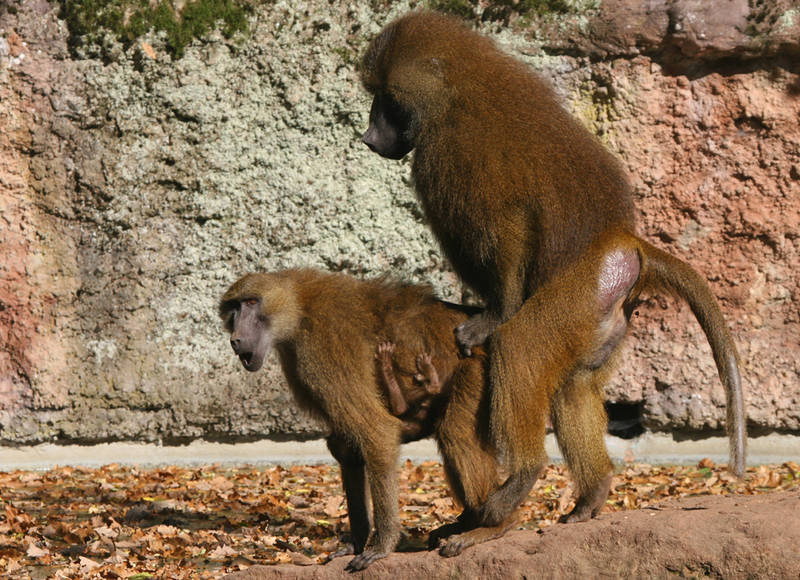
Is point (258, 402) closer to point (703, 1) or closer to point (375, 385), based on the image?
point (375, 385)

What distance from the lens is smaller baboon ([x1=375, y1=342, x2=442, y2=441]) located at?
552cm

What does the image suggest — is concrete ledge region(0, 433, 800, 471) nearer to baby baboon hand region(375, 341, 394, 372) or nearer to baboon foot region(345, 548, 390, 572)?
baby baboon hand region(375, 341, 394, 372)

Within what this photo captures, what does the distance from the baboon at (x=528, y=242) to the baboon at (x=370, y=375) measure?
6.5 inches

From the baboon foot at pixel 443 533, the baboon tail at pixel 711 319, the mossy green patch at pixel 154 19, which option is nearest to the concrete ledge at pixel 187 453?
the mossy green patch at pixel 154 19

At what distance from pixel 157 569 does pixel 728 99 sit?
563 centimetres

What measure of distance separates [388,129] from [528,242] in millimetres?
1015

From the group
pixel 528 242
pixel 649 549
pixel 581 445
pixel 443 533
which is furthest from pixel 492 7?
pixel 649 549

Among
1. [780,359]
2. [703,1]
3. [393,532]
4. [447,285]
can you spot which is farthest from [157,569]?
[703,1]

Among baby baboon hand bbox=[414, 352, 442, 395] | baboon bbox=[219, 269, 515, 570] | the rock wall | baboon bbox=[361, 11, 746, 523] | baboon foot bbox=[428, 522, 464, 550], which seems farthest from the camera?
the rock wall

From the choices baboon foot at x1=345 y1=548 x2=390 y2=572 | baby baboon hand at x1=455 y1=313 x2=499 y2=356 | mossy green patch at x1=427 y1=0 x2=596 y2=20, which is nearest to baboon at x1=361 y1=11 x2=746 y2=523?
baby baboon hand at x1=455 y1=313 x2=499 y2=356

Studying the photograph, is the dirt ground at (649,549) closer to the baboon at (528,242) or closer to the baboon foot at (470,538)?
the baboon foot at (470,538)

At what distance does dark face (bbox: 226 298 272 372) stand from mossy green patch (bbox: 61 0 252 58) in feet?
13.1

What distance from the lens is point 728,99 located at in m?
8.60

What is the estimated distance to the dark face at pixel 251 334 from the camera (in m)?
5.66
